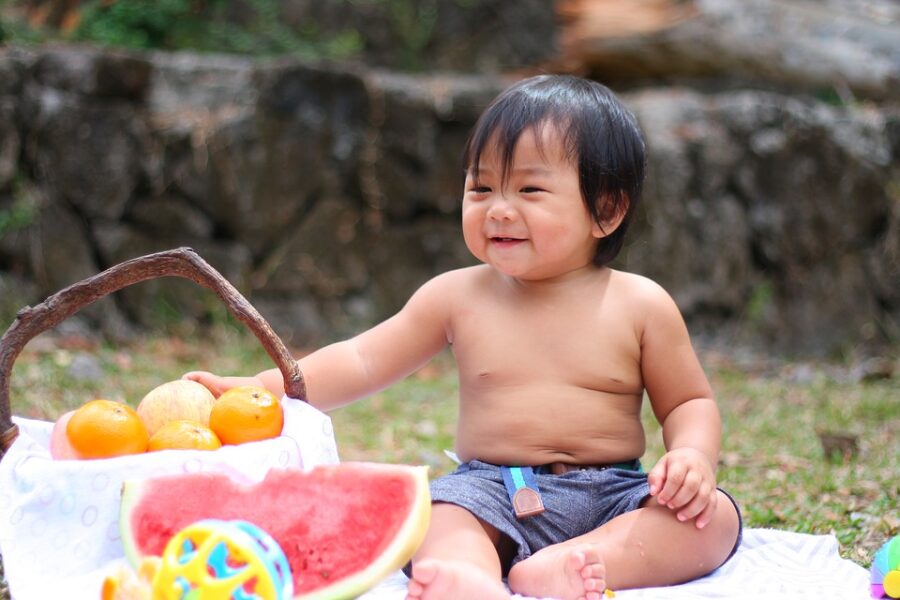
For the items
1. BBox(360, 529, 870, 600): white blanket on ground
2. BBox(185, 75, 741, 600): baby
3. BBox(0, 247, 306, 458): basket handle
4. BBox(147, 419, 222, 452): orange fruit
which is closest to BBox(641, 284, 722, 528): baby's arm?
BBox(185, 75, 741, 600): baby

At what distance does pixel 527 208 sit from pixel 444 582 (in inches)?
34.1

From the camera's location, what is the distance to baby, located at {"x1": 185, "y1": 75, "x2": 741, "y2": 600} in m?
2.08

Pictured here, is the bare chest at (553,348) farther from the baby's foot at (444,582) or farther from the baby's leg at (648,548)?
the baby's foot at (444,582)

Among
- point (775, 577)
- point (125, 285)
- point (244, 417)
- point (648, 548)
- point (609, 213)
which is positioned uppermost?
point (609, 213)

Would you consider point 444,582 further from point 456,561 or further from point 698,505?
point 698,505

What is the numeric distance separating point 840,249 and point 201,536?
17.6 feet

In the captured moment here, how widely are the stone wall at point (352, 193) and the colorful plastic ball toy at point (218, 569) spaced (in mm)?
3821

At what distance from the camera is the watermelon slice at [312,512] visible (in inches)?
64.5

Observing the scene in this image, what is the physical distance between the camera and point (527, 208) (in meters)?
2.20

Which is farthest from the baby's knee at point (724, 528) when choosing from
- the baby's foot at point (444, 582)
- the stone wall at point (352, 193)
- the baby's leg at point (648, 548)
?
the stone wall at point (352, 193)

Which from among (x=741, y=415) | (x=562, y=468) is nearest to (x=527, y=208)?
(x=562, y=468)

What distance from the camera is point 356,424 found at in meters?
4.19

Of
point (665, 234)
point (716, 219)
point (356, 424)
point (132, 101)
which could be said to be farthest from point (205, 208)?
point (716, 219)

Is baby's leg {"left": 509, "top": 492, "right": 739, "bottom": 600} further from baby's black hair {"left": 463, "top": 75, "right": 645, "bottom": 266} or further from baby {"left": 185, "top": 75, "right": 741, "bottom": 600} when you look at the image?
baby's black hair {"left": 463, "top": 75, "right": 645, "bottom": 266}
